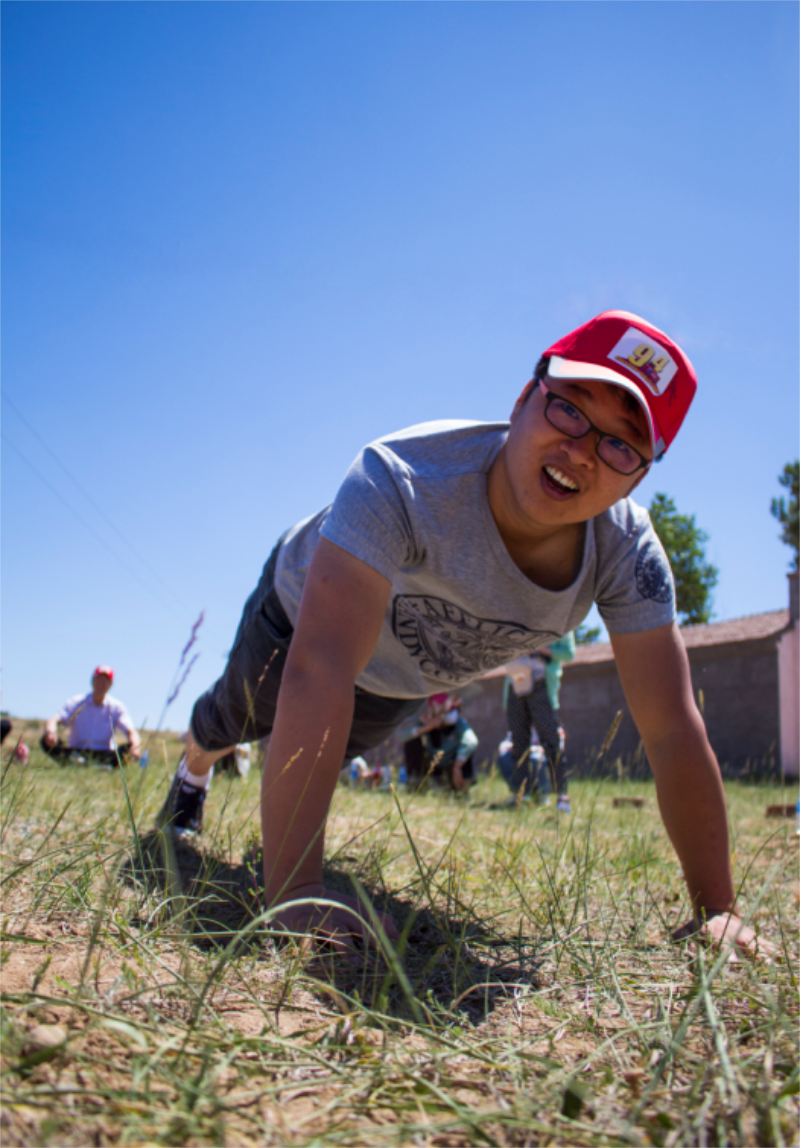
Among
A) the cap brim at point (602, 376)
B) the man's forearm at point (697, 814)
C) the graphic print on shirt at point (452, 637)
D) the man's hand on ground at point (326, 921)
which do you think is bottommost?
the man's hand on ground at point (326, 921)

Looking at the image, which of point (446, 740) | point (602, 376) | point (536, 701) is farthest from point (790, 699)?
point (602, 376)

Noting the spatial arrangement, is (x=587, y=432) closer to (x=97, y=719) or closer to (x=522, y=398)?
(x=522, y=398)

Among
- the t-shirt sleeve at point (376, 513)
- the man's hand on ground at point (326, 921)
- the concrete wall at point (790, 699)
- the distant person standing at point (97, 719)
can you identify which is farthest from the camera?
the concrete wall at point (790, 699)

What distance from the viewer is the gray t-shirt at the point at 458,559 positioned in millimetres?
1739

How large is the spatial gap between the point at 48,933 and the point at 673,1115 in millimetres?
1040

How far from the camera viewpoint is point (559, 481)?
5.77 feet

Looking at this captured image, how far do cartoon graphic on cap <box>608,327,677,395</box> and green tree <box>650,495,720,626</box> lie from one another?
82.6 ft


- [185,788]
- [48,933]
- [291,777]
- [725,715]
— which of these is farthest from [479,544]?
[725,715]

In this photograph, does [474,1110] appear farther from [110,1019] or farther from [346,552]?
[346,552]

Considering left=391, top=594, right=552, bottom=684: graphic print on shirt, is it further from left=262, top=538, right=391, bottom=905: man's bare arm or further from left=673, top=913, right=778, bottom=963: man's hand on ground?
left=673, top=913, right=778, bottom=963: man's hand on ground

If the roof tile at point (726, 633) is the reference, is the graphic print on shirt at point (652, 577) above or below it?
below

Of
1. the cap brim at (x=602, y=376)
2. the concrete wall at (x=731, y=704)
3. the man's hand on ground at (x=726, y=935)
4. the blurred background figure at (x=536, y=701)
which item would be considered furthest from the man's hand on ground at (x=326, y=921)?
the concrete wall at (x=731, y=704)

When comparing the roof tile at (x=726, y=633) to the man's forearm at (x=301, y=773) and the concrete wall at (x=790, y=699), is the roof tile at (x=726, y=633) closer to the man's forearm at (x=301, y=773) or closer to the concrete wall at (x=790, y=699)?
the concrete wall at (x=790, y=699)

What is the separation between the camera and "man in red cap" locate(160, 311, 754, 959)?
150cm
